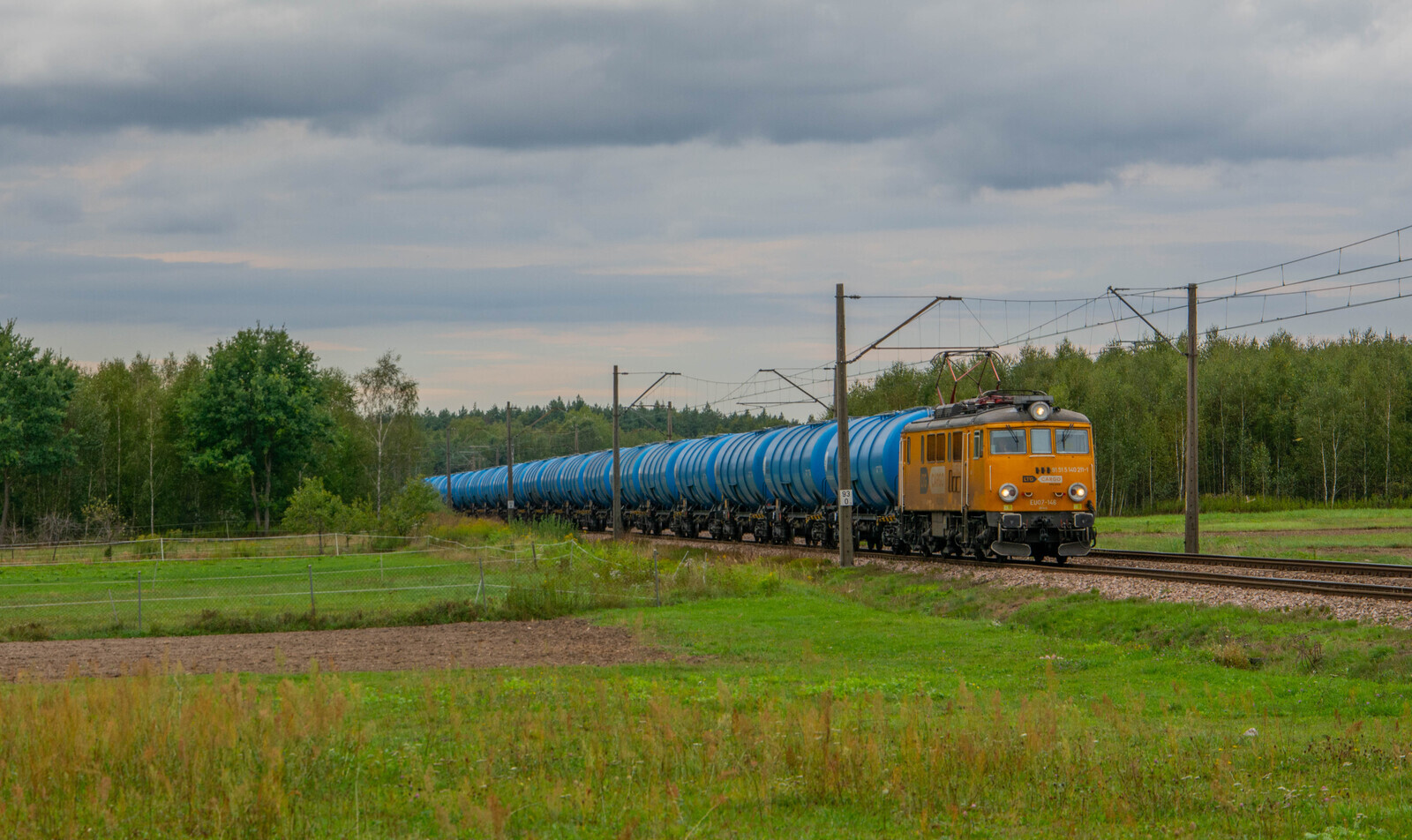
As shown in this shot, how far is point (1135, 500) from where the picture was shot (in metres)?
103

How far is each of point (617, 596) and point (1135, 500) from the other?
3249 inches

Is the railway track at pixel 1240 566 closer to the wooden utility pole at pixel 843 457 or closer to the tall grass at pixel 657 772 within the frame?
the wooden utility pole at pixel 843 457

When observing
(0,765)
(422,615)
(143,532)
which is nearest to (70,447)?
(143,532)

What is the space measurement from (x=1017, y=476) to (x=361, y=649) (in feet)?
52.8

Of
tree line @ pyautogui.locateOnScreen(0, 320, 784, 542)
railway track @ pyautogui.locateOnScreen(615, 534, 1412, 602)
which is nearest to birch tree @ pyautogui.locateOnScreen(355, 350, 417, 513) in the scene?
tree line @ pyautogui.locateOnScreen(0, 320, 784, 542)

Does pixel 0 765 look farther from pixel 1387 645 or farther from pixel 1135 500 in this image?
pixel 1135 500

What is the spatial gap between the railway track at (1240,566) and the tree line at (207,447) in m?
34.8

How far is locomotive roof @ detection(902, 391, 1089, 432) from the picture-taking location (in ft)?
101

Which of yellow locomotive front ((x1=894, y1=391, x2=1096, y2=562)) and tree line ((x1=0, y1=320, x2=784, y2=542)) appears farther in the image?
tree line ((x1=0, y1=320, x2=784, y2=542))

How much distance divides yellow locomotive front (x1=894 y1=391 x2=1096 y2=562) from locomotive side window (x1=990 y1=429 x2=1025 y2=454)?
2 centimetres

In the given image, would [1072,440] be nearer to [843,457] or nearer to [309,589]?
[843,457]

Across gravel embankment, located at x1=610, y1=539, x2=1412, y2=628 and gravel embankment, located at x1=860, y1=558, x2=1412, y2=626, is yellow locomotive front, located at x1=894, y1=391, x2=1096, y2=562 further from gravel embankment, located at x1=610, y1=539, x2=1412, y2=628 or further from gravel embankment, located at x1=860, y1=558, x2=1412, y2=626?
gravel embankment, located at x1=860, y1=558, x2=1412, y2=626

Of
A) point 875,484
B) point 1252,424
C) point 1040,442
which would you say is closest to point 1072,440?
point 1040,442

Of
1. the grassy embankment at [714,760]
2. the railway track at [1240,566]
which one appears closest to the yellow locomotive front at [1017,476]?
the railway track at [1240,566]
